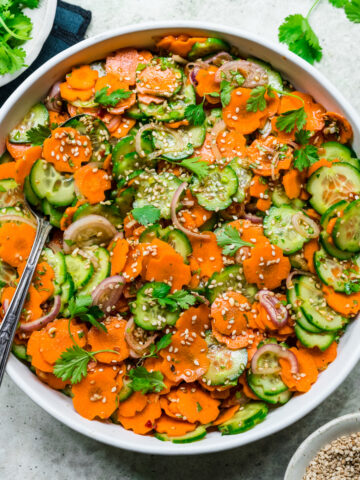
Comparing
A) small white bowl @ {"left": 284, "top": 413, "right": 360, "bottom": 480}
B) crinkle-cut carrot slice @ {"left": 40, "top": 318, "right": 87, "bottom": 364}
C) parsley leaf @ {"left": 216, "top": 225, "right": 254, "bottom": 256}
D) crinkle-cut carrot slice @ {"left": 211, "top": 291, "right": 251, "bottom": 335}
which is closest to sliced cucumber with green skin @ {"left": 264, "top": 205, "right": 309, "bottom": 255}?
parsley leaf @ {"left": 216, "top": 225, "right": 254, "bottom": 256}

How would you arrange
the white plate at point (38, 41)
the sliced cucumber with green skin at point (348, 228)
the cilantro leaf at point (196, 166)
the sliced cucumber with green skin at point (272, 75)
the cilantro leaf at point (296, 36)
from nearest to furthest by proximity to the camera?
1. the sliced cucumber with green skin at point (348, 228)
2. the cilantro leaf at point (196, 166)
3. the sliced cucumber with green skin at point (272, 75)
4. the white plate at point (38, 41)
5. the cilantro leaf at point (296, 36)

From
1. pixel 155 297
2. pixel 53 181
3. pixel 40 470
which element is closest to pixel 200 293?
pixel 155 297

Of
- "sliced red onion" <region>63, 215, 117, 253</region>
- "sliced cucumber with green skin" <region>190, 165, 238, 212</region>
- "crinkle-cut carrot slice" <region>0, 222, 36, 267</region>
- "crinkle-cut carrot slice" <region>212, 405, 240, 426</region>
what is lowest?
"crinkle-cut carrot slice" <region>212, 405, 240, 426</region>

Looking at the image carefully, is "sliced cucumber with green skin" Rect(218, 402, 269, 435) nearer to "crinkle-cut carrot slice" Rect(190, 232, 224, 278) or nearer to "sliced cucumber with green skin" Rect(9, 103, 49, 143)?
"crinkle-cut carrot slice" Rect(190, 232, 224, 278)

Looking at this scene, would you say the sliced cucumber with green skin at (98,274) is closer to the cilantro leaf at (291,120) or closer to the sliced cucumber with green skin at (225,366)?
the sliced cucumber with green skin at (225,366)

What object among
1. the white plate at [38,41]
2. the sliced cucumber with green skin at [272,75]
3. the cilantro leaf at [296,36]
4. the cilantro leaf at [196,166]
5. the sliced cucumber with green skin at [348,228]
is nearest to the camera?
the sliced cucumber with green skin at [348,228]

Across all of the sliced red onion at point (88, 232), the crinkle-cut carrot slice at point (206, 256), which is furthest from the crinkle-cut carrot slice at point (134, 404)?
the sliced red onion at point (88, 232)
